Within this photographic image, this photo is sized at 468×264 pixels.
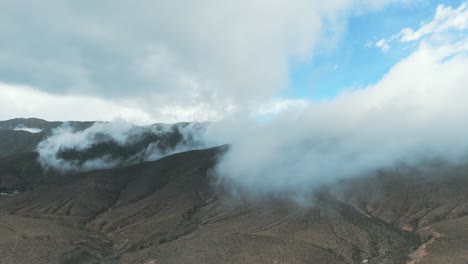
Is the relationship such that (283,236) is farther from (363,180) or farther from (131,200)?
(131,200)

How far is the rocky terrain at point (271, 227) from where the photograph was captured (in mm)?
93963

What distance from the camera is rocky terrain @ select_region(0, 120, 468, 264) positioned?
94.0 meters

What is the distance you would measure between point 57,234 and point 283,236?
66.3 m

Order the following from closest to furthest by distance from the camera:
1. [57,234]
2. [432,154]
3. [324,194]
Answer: [57,234], [324,194], [432,154]

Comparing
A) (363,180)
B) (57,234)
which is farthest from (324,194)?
(57,234)

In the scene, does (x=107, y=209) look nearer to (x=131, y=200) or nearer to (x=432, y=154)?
(x=131, y=200)

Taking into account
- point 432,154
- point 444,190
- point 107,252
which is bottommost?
point 107,252

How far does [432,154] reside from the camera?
186375 millimetres

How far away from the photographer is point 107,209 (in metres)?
189

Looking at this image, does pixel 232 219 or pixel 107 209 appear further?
pixel 107 209

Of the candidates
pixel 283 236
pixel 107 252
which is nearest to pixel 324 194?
pixel 283 236

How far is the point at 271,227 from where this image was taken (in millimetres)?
114312

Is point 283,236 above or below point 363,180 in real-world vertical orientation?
below

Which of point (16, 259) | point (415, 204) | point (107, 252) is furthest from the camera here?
point (415, 204)
